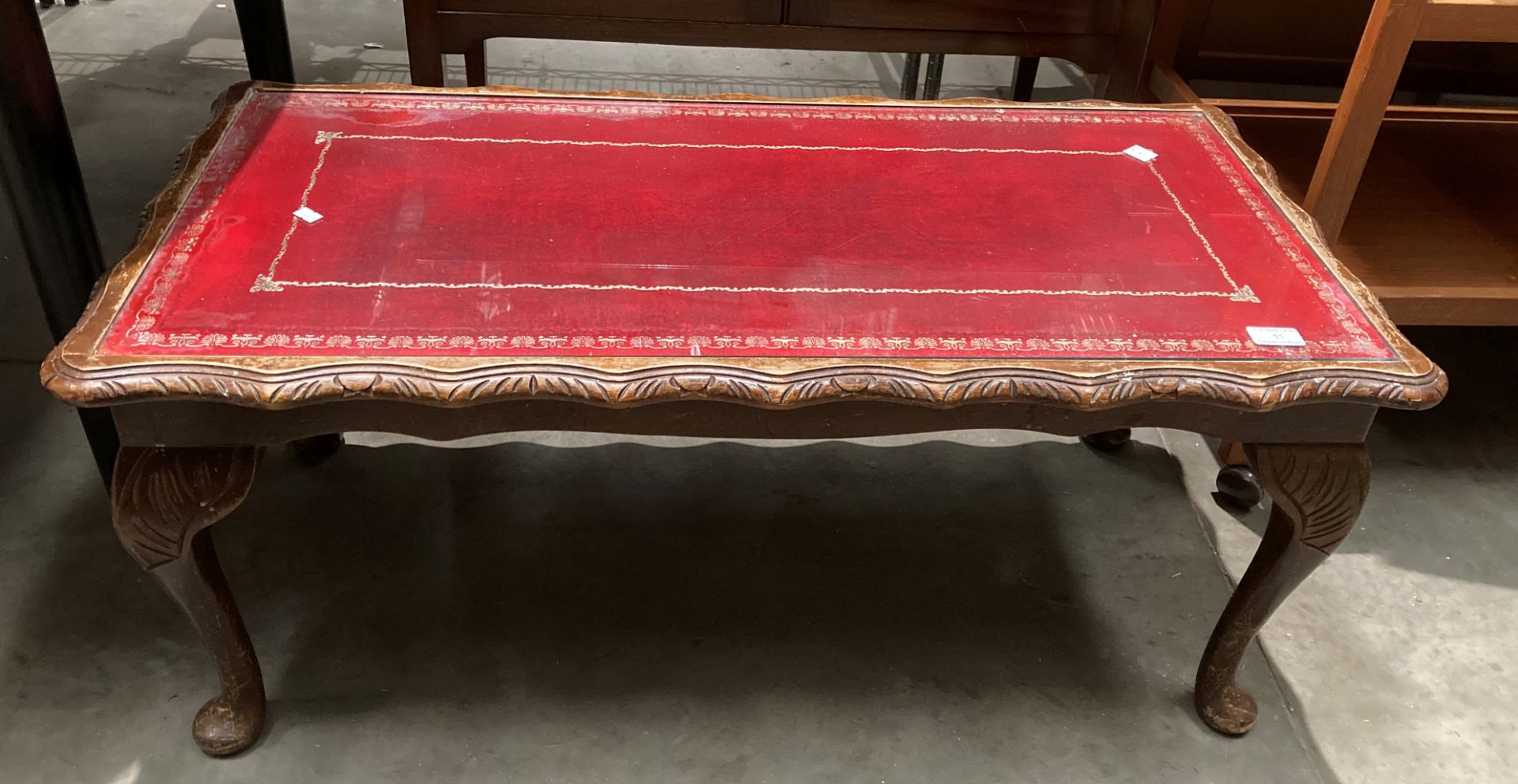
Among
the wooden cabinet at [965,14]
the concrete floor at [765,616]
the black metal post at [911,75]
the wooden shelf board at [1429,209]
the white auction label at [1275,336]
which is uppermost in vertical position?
the wooden cabinet at [965,14]

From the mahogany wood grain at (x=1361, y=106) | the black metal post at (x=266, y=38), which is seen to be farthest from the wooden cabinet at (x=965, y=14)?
the black metal post at (x=266, y=38)

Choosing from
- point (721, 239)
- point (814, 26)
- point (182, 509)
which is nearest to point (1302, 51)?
point (814, 26)

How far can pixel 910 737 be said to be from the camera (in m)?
1.70

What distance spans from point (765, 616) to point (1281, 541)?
80cm

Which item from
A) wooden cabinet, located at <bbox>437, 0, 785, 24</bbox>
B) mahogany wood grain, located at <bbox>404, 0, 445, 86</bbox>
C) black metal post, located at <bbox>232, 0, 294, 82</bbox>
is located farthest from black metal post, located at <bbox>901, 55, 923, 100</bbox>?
black metal post, located at <bbox>232, 0, 294, 82</bbox>

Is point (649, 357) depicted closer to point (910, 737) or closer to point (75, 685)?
point (910, 737)

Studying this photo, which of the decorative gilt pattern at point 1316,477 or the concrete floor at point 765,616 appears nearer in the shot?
the decorative gilt pattern at point 1316,477

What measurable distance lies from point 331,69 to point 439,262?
99.5 inches

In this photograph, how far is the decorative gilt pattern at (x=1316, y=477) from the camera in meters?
1.44

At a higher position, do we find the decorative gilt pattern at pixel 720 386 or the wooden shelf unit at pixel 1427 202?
the decorative gilt pattern at pixel 720 386

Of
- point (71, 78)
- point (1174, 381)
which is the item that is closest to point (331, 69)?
point (71, 78)

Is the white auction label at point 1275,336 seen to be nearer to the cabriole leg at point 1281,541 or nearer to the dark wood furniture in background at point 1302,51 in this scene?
the cabriole leg at point 1281,541

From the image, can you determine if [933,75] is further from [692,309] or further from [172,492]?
[172,492]

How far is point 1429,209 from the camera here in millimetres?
2379
